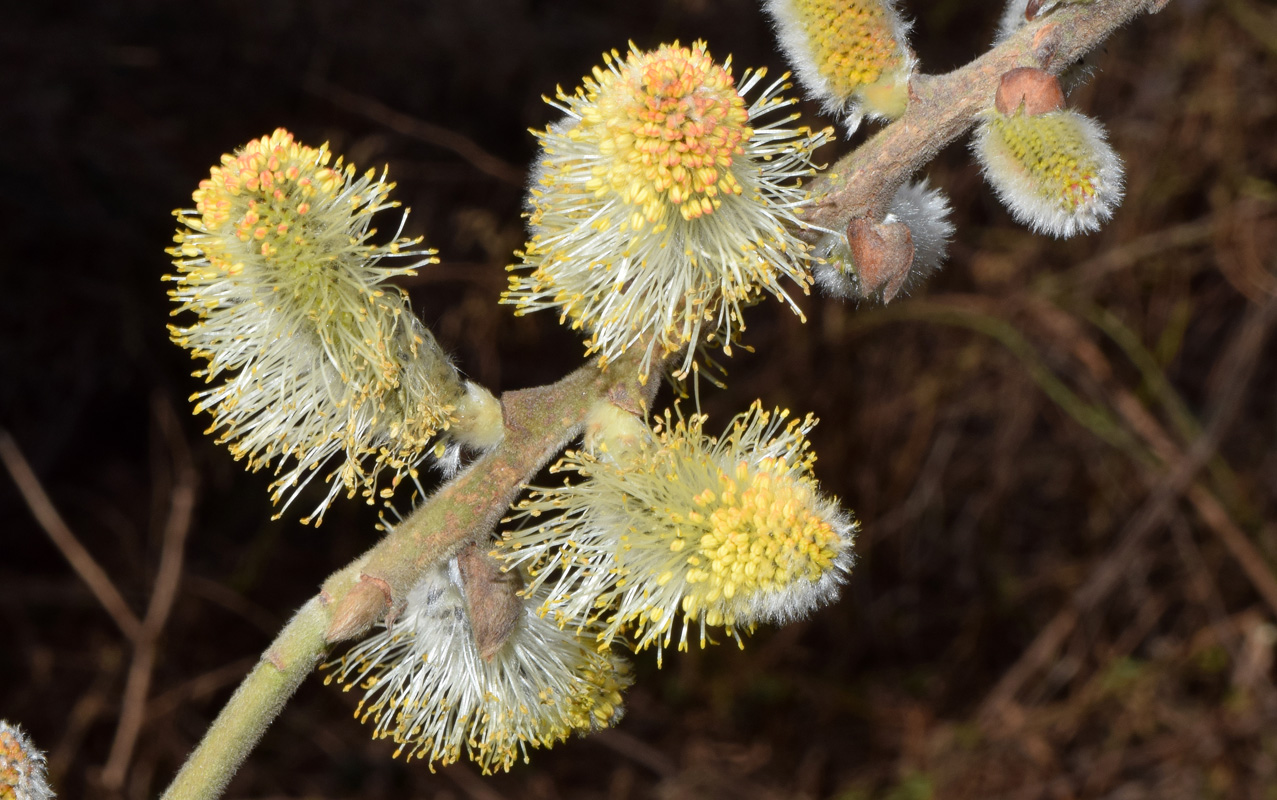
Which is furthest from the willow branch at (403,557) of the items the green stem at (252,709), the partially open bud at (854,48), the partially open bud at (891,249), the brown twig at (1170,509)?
the brown twig at (1170,509)

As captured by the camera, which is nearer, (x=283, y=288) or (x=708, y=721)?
(x=283, y=288)

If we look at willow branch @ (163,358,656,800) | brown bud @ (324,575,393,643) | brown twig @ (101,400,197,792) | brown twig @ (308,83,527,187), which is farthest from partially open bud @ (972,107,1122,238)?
brown twig @ (101,400,197,792)

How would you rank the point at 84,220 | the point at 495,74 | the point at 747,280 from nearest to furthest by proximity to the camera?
the point at 747,280 < the point at 84,220 < the point at 495,74

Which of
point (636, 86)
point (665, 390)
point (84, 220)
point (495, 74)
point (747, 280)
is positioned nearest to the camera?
point (636, 86)

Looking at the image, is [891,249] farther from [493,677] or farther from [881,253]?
[493,677]

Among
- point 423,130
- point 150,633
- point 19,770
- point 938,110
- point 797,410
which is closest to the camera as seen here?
point 19,770

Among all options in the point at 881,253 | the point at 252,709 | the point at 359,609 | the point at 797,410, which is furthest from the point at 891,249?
the point at 797,410

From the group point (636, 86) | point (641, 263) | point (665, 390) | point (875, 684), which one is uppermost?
point (665, 390)

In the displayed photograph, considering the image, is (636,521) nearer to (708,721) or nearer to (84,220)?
(708,721)

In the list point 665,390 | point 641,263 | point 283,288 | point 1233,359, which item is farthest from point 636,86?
point 1233,359
